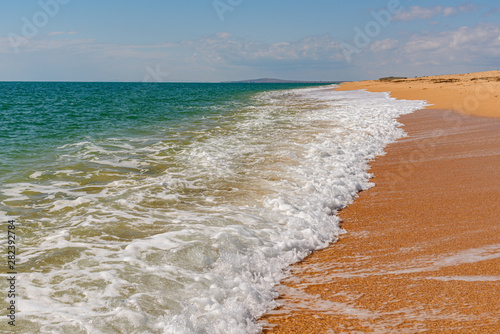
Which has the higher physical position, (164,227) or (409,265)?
(164,227)

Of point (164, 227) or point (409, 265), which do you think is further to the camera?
point (164, 227)

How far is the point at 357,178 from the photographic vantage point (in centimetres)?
870

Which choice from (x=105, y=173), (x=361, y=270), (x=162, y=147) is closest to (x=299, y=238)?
(x=361, y=270)

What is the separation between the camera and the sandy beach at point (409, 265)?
357 centimetres

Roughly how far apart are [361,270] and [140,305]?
250 cm

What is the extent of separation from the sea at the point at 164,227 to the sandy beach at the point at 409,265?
350 mm

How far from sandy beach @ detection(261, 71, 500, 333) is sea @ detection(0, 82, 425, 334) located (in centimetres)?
35

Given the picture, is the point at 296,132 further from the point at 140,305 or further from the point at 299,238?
the point at 140,305

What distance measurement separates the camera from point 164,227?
224 inches

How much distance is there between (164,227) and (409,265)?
332 centimetres

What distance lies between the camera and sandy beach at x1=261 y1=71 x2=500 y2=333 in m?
3.57

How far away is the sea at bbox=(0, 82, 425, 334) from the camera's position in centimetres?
365

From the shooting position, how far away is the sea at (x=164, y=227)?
3654 mm

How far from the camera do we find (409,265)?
15.2 feet
